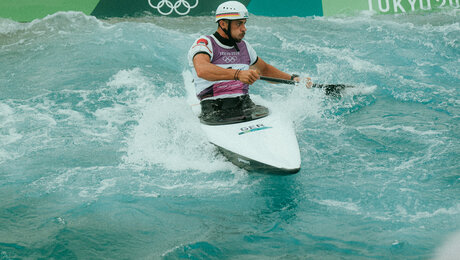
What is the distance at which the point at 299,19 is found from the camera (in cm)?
1091

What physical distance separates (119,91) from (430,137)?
430 centimetres

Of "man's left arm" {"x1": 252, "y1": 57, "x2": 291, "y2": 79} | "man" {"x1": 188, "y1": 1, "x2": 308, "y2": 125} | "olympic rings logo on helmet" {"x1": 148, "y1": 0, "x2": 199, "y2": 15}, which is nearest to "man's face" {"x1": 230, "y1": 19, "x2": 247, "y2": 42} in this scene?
"man" {"x1": 188, "y1": 1, "x2": 308, "y2": 125}

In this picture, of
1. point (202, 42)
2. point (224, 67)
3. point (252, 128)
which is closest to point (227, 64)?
point (224, 67)

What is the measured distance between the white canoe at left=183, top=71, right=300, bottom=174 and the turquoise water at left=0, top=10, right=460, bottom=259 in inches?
9.2

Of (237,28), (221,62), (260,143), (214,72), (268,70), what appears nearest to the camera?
(260,143)

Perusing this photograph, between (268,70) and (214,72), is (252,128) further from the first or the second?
(268,70)

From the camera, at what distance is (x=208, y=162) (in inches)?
176

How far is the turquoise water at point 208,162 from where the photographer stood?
3.26m

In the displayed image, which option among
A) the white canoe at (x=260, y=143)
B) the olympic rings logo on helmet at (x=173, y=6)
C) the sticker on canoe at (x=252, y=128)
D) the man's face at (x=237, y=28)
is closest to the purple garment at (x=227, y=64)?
the man's face at (x=237, y=28)

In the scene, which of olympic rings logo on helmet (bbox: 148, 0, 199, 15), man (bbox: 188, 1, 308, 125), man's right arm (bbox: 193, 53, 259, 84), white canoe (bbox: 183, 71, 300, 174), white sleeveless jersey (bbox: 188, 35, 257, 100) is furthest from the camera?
olympic rings logo on helmet (bbox: 148, 0, 199, 15)

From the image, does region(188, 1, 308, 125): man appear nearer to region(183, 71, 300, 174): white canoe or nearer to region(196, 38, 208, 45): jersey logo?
region(196, 38, 208, 45): jersey logo

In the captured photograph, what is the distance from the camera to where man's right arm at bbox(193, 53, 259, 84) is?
13.1 ft

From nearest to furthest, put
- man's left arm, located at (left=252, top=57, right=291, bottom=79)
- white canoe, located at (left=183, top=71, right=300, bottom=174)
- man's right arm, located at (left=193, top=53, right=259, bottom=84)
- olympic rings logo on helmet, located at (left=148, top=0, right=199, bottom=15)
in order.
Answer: white canoe, located at (left=183, top=71, right=300, bottom=174) → man's right arm, located at (left=193, top=53, right=259, bottom=84) → man's left arm, located at (left=252, top=57, right=291, bottom=79) → olympic rings logo on helmet, located at (left=148, top=0, right=199, bottom=15)

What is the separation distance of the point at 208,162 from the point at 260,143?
69 cm
